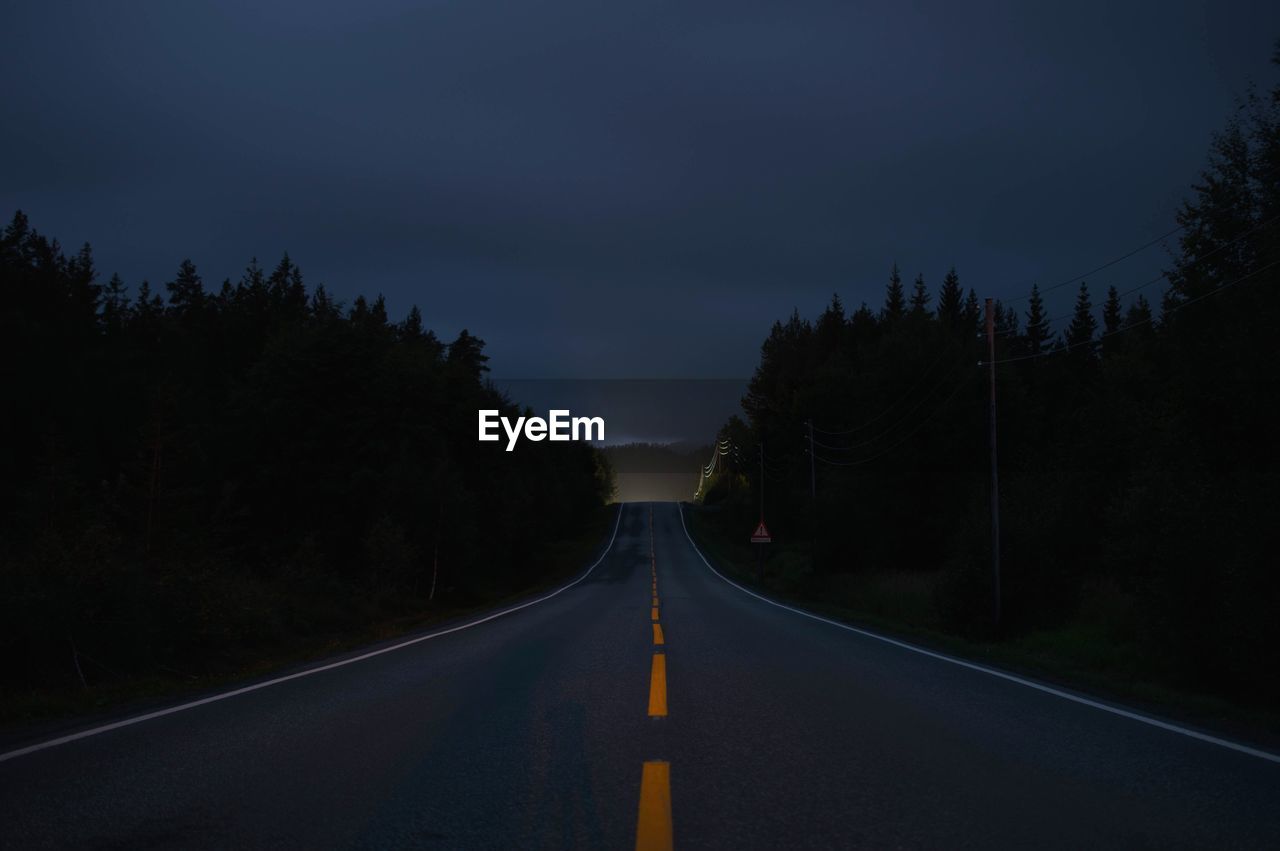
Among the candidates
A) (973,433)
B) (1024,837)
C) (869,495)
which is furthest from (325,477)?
(1024,837)

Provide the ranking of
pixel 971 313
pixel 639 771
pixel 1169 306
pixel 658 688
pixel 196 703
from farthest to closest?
pixel 971 313
pixel 1169 306
pixel 658 688
pixel 196 703
pixel 639 771

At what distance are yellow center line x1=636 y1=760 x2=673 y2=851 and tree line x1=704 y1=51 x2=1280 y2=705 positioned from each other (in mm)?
8658

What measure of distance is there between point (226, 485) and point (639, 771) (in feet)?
83.9

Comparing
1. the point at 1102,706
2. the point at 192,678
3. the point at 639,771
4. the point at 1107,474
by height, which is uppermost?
the point at 1107,474

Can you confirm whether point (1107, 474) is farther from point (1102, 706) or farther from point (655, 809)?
point (655, 809)

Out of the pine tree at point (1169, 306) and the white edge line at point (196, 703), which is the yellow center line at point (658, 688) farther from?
the pine tree at point (1169, 306)

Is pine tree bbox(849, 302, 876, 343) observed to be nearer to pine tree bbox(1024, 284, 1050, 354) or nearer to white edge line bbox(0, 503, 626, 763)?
pine tree bbox(1024, 284, 1050, 354)

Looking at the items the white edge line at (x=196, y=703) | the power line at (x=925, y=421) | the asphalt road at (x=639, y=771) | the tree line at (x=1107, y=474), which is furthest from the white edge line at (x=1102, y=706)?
the power line at (x=925, y=421)

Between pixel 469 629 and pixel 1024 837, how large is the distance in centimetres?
1366

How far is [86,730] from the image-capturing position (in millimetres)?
6738

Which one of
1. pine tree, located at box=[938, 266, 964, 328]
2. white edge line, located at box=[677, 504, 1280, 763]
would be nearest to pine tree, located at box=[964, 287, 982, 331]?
pine tree, located at box=[938, 266, 964, 328]

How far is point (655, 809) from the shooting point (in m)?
4.55

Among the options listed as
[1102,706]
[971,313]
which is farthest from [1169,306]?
[971,313]

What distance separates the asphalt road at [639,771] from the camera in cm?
427
